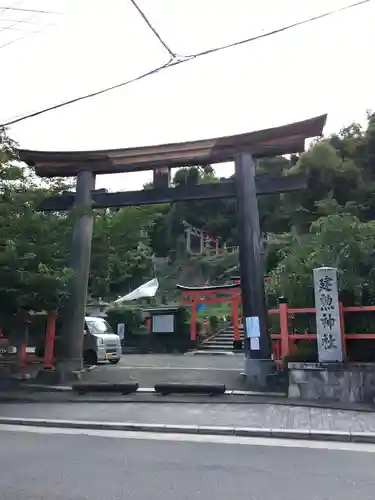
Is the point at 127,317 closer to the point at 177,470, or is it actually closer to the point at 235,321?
the point at 235,321

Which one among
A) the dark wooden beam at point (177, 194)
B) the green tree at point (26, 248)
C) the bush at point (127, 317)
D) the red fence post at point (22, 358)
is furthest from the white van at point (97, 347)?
the bush at point (127, 317)

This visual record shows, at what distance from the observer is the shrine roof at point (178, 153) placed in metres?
12.8

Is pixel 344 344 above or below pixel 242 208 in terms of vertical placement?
below

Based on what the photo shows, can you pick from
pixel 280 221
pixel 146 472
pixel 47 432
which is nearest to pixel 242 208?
pixel 47 432

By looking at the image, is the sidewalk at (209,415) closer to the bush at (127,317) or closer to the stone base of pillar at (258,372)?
the stone base of pillar at (258,372)

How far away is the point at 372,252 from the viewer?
1126 centimetres

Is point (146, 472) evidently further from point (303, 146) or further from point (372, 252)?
point (303, 146)

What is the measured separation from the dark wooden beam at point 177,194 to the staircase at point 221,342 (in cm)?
1276

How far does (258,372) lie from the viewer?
470 inches

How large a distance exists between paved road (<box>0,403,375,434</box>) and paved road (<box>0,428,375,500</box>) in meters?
1.05

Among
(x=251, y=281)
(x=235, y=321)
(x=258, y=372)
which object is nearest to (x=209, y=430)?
(x=258, y=372)

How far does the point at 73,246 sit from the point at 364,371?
336 inches

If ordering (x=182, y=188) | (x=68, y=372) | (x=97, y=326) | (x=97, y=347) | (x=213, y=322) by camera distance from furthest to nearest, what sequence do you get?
(x=213, y=322), (x=97, y=326), (x=97, y=347), (x=182, y=188), (x=68, y=372)

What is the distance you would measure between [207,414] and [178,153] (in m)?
7.52
